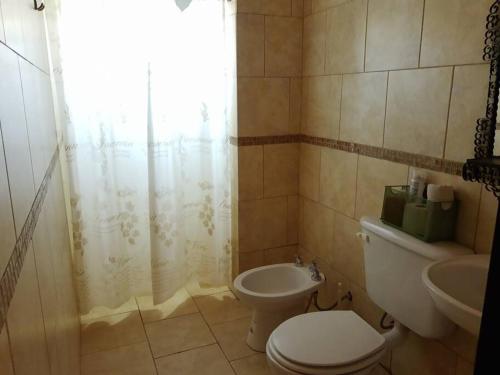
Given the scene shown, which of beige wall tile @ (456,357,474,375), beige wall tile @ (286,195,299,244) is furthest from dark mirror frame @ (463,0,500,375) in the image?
beige wall tile @ (286,195,299,244)

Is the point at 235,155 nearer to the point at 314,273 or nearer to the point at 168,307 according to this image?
the point at 314,273

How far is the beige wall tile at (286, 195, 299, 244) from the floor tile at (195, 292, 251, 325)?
535 millimetres

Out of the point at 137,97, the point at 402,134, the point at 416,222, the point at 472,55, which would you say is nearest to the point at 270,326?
the point at 416,222

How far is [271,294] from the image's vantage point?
6.94ft

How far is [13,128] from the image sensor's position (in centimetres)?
81

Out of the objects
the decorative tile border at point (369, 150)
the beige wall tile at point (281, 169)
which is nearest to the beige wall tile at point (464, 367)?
the decorative tile border at point (369, 150)

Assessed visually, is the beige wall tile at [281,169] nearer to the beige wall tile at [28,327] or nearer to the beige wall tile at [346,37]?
the beige wall tile at [346,37]

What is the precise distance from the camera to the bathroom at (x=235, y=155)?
5.39 ft

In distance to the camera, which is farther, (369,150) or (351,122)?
(351,122)

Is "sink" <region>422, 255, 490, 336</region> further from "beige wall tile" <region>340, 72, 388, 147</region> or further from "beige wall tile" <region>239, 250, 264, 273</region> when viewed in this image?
"beige wall tile" <region>239, 250, 264, 273</region>

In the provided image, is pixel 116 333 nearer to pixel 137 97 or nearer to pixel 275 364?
pixel 275 364

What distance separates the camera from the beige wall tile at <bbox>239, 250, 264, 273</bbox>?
2.69 meters

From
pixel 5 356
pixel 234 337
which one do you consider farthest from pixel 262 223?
pixel 5 356

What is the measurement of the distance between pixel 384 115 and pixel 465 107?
43cm
